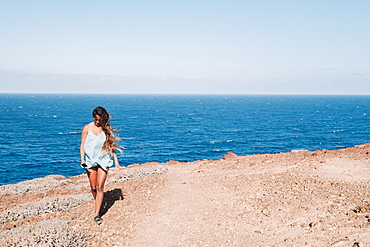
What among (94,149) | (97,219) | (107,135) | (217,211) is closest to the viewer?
(94,149)

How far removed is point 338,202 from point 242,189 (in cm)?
312

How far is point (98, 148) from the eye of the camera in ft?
24.6

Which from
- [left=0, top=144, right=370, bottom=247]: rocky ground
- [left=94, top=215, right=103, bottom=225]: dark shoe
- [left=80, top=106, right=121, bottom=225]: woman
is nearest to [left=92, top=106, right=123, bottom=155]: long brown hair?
[left=80, top=106, right=121, bottom=225]: woman

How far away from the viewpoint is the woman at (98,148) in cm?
738

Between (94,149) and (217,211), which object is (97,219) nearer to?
(94,149)

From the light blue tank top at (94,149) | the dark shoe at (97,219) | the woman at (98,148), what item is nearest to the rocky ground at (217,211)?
the dark shoe at (97,219)

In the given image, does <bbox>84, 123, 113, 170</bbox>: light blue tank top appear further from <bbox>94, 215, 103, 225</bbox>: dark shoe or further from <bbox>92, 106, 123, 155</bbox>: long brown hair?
<bbox>94, 215, 103, 225</bbox>: dark shoe

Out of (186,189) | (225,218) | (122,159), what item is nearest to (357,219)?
(225,218)

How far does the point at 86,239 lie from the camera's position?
6.86 m

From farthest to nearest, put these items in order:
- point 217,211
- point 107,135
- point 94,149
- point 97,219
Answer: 1. point 217,211
2. point 97,219
3. point 107,135
4. point 94,149

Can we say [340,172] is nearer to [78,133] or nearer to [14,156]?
[14,156]

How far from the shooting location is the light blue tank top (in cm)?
740

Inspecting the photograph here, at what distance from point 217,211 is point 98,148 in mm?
3843

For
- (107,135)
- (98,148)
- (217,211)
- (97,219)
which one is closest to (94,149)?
(98,148)
